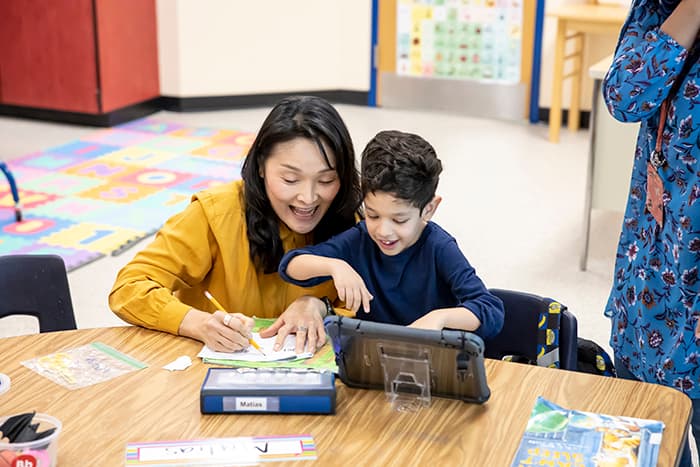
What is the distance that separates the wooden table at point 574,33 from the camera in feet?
17.8

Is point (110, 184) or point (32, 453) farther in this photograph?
point (110, 184)

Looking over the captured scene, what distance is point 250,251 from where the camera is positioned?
2.00 metres

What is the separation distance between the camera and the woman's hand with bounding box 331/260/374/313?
5.70 feet

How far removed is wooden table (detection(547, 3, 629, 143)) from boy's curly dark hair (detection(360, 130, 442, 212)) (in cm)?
386

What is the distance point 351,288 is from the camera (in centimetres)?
174

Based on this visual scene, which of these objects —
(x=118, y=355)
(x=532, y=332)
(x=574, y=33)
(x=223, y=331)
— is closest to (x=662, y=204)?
(x=532, y=332)

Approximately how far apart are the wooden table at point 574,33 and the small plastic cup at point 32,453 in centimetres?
453

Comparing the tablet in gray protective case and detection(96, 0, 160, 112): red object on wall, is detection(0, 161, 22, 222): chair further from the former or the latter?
the tablet in gray protective case

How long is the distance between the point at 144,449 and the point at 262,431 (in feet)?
0.57

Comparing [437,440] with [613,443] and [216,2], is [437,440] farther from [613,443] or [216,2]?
[216,2]

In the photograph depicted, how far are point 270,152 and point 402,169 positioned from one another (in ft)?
1.15

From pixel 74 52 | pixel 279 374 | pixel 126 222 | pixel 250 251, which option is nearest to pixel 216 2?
pixel 74 52

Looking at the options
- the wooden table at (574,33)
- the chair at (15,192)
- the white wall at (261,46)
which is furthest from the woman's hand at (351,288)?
the white wall at (261,46)

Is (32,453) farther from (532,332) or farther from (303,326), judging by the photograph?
(532,332)
